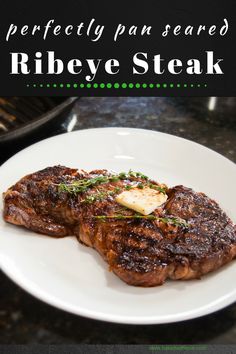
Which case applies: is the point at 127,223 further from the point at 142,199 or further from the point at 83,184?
the point at 83,184

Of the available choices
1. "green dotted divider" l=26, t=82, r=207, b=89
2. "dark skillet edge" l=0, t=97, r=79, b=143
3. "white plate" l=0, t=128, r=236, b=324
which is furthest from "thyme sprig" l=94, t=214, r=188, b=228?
"green dotted divider" l=26, t=82, r=207, b=89

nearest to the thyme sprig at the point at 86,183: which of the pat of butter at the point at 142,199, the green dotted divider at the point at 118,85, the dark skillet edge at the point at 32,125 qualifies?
the pat of butter at the point at 142,199

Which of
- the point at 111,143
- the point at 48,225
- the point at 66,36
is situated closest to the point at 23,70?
the point at 66,36

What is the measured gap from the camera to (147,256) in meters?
1.43

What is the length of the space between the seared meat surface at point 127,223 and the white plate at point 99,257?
42mm

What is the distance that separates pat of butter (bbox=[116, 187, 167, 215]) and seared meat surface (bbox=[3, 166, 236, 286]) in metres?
0.02

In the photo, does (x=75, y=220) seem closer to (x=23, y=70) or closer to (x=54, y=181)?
(x=54, y=181)

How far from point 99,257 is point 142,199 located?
220mm

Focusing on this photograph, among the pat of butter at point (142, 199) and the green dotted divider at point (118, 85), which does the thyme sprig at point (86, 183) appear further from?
the green dotted divider at point (118, 85)

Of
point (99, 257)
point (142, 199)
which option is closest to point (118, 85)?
point (142, 199)

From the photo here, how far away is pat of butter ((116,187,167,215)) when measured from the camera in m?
1.53

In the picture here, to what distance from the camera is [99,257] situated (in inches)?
61.0

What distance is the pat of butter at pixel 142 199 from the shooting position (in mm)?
1530

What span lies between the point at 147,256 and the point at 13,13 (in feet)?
3.95
